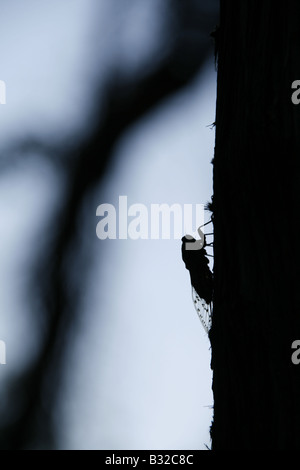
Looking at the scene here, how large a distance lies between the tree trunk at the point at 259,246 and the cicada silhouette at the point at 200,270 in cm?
28

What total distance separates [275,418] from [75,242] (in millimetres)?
966

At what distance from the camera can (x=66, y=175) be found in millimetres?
1865

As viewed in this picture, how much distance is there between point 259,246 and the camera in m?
1.04

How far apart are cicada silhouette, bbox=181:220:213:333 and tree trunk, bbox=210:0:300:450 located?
0.28 metres

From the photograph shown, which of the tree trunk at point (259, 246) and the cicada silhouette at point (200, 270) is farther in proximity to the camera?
the cicada silhouette at point (200, 270)

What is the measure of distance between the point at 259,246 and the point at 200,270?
0.56 m

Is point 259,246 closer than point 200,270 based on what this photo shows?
Yes

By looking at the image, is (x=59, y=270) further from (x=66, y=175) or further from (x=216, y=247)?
(x=216, y=247)

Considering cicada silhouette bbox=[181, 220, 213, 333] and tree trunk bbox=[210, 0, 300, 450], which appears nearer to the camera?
tree trunk bbox=[210, 0, 300, 450]

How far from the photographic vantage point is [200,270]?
1588 mm

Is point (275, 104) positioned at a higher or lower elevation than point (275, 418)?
higher

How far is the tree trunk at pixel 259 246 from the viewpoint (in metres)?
0.98

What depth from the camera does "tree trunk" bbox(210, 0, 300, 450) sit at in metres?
0.98
